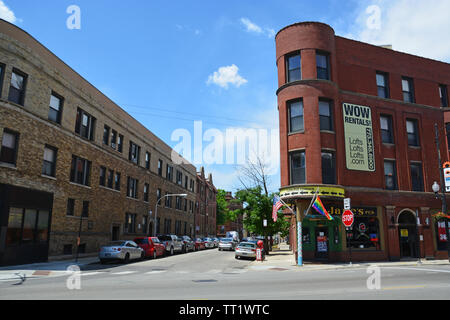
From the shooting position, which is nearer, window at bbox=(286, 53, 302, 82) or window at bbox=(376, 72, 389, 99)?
window at bbox=(286, 53, 302, 82)

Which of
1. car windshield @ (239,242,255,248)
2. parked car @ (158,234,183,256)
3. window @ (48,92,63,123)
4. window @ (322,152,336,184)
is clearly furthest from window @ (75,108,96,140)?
window @ (322,152,336,184)

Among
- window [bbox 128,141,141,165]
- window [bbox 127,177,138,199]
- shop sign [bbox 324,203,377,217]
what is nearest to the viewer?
shop sign [bbox 324,203,377,217]

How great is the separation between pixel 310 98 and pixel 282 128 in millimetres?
2817

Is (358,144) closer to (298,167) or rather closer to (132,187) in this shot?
(298,167)

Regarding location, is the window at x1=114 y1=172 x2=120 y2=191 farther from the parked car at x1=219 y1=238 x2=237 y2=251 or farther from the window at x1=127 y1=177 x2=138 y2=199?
the parked car at x1=219 y1=238 x2=237 y2=251

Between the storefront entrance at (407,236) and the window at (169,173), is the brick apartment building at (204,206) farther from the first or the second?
the storefront entrance at (407,236)

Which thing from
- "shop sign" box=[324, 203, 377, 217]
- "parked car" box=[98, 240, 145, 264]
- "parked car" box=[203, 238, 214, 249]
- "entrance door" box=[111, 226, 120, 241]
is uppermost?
"shop sign" box=[324, 203, 377, 217]

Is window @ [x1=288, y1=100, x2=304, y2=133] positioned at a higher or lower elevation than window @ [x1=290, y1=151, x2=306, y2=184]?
higher

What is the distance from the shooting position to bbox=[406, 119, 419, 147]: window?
2780 cm

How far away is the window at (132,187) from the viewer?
35.0 metres

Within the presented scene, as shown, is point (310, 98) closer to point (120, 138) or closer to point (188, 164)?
point (120, 138)

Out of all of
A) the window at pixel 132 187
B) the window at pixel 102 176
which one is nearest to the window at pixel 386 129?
the window at pixel 102 176

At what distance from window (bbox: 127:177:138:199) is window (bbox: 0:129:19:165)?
51.3 ft

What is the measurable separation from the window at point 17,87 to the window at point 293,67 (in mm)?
17310
